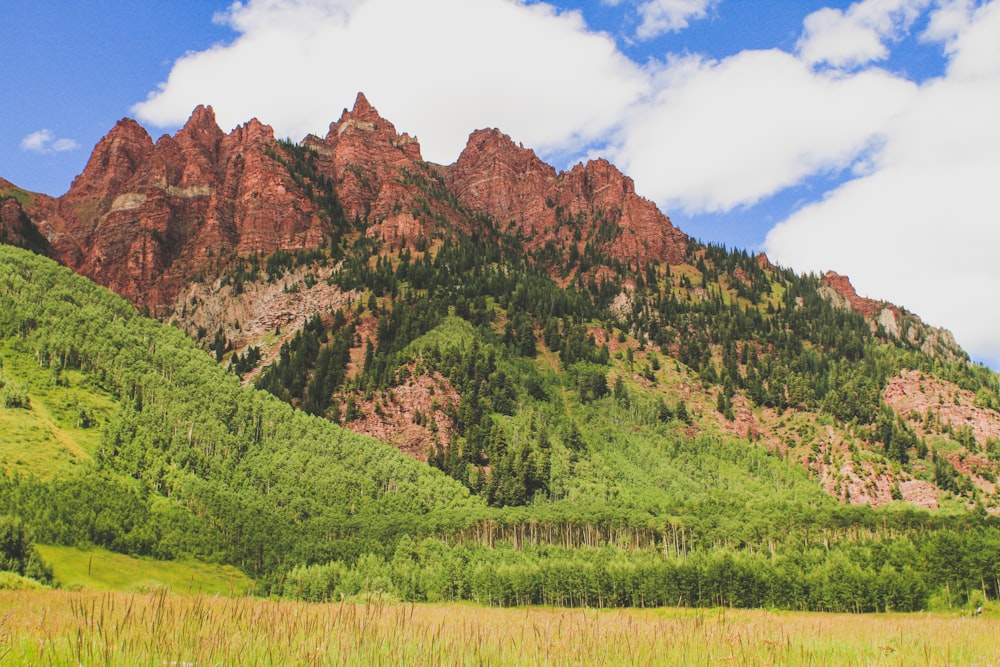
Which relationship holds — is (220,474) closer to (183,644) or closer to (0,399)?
(0,399)

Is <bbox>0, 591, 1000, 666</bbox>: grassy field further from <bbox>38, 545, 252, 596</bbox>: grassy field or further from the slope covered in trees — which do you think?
the slope covered in trees

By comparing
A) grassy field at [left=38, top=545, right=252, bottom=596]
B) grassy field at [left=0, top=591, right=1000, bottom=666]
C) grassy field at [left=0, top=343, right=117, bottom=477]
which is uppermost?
grassy field at [left=0, top=343, right=117, bottom=477]

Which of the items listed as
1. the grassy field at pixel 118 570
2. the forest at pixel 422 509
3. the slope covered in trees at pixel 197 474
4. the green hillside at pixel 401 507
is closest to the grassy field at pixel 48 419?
the green hillside at pixel 401 507

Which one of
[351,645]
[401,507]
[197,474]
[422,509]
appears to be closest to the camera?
[351,645]

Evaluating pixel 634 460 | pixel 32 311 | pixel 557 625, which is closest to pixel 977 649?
pixel 557 625

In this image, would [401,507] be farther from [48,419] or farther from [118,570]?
[48,419]

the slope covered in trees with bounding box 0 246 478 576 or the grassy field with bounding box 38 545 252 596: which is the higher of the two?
the slope covered in trees with bounding box 0 246 478 576

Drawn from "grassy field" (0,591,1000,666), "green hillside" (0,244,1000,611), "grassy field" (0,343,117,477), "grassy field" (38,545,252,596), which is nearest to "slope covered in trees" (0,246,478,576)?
"green hillside" (0,244,1000,611)

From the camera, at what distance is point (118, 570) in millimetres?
104062

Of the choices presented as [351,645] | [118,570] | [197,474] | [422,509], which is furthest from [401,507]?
[351,645]

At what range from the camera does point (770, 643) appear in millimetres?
9109

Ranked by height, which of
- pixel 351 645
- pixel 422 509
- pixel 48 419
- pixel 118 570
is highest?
pixel 48 419

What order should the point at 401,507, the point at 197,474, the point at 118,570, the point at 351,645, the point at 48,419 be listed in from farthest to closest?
the point at 401,507 → the point at 197,474 → the point at 48,419 → the point at 118,570 → the point at 351,645

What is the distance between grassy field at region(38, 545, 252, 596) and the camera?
92688mm
